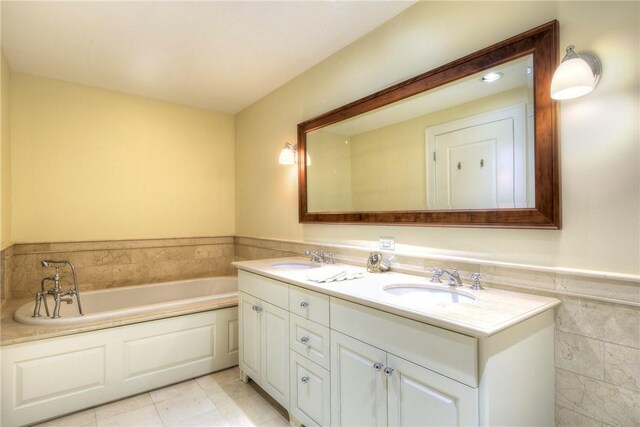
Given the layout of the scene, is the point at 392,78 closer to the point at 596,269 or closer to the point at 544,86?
the point at 544,86

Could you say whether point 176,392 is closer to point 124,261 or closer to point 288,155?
point 124,261

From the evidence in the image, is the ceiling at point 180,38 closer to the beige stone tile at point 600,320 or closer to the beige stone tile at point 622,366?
the beige stone tile at point 600,320

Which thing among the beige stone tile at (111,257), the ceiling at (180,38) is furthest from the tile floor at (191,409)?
the ceiling at (180,38)

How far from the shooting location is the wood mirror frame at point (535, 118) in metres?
1.30

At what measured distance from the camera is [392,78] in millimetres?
1957

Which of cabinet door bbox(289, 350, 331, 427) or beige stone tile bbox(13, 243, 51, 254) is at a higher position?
beige stone tile bbox(13, 243, 51, 254)

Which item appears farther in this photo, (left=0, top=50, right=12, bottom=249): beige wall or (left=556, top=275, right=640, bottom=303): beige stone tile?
(left=0, top=50, right=12, bottom=249): beige wall

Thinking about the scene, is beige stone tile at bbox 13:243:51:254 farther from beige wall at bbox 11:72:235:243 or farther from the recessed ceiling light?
the recessed ceiling light

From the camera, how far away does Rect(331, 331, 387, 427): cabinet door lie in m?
1.30

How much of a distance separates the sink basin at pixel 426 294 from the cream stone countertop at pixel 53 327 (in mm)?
1492

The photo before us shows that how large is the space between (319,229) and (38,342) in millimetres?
1876

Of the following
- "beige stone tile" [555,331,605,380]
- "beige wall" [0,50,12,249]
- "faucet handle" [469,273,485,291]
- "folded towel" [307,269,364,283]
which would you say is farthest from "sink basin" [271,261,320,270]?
"beige wall" [0,50,12,249]

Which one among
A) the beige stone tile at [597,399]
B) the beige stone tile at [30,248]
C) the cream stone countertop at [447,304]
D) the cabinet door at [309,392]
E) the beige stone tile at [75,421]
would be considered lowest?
the beige stone tile at [75,421]

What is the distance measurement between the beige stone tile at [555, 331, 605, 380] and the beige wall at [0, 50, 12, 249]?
3300mm
